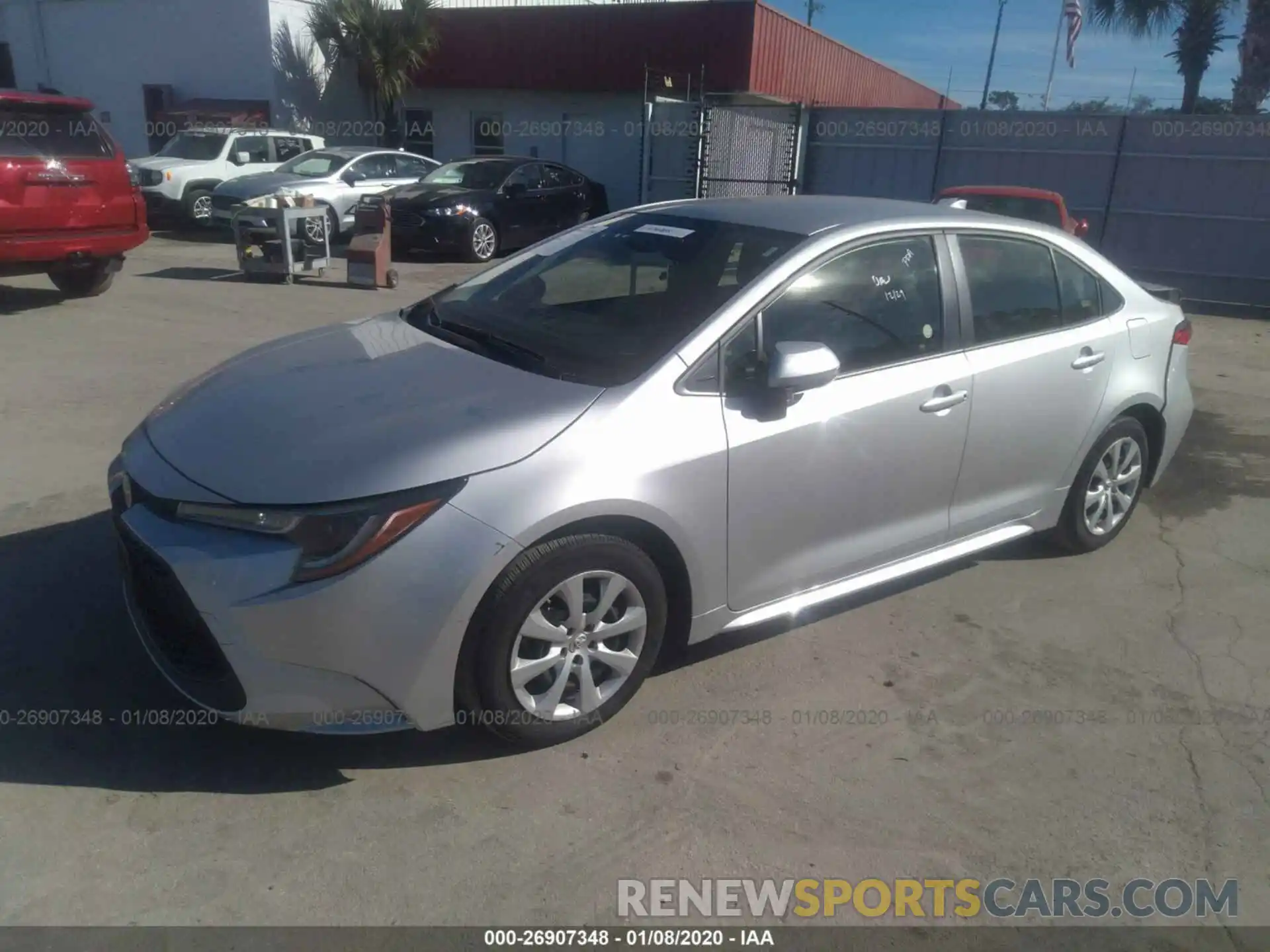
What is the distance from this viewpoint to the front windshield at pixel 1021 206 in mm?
11211

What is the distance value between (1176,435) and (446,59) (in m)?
20.6

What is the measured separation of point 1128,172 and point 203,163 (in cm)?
1465

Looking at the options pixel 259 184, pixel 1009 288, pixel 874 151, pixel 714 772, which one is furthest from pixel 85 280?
pixel 874 151

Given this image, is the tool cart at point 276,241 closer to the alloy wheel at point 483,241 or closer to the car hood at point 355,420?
the alloy wheel at point 483,241

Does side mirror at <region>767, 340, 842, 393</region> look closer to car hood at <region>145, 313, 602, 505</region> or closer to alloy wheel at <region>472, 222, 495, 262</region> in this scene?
car hood at <region>145, 313, 602, 505</region>

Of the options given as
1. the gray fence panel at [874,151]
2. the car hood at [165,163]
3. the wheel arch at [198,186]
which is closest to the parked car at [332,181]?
the wheel arch at [198,186]

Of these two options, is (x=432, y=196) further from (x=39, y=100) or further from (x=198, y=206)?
(x=39, y=100)

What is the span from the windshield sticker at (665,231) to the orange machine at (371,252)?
826 centimetres

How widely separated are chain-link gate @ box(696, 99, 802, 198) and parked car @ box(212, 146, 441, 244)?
195 inches

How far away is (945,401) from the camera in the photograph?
383 cm

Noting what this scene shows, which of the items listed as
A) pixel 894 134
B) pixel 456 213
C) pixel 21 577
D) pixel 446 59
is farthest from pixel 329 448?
pixel 446 59

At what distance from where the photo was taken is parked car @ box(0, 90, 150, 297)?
27.9ft
